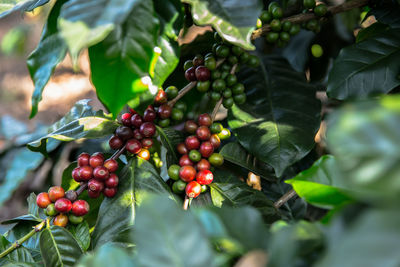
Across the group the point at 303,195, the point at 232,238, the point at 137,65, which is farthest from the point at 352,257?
the point at 137,65

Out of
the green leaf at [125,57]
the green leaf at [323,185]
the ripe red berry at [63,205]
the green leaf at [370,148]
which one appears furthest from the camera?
the ripe red berry at [63,205]

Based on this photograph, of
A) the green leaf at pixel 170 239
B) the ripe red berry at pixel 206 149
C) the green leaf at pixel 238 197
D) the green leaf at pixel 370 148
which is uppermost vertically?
the green leaf at pixel 370 148

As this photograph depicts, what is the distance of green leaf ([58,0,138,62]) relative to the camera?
0.42 meters

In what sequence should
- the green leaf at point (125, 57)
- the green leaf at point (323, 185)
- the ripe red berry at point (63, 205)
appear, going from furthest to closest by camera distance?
the ripe red berry at point (63, 205) < the green leaf at point (125, 57) < the green leaf at point (323, 185)

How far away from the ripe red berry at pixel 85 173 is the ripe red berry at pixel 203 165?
0.20 metres

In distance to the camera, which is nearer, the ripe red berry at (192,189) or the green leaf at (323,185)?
the green leaf at (323,185)

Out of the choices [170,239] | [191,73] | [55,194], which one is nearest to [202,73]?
[191,73]

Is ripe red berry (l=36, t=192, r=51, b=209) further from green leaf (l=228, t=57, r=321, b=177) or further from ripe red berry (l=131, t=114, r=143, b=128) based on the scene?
green leaf (l=228, t=57, r=321, b=177)

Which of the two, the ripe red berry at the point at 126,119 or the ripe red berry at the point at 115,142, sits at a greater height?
the ripe red berry at the point at 126,119

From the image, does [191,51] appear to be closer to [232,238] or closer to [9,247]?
[9,247]

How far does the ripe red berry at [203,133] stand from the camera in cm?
71

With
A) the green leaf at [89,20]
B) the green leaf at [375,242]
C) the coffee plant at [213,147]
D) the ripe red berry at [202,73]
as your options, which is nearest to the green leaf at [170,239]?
the coffee plant at [213,147]

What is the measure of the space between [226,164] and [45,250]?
430 mm

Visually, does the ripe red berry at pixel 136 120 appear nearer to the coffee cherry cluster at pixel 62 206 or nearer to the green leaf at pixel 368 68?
the coffee cherry cluster at pixel 62 206
